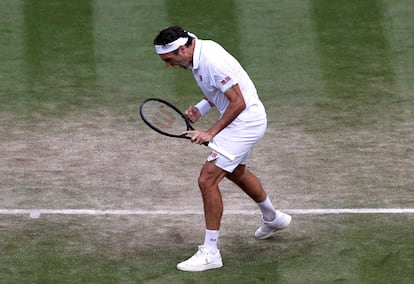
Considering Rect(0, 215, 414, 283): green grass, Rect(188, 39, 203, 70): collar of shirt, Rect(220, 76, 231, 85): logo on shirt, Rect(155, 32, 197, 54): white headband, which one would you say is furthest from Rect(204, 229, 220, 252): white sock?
Rect(155, 32, 197, 54): white headband

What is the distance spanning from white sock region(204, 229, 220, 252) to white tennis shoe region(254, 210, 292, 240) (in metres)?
0.75

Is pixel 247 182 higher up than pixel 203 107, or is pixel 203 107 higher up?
pixel 203 107

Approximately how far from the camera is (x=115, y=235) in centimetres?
1190

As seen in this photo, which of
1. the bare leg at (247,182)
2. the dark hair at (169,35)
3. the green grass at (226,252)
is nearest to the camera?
the green grass at (226,252)

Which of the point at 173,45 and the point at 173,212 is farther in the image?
the point at 173,212

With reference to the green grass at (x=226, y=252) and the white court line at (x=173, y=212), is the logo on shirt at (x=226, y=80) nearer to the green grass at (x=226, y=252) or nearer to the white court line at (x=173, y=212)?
the green grass at (x=226, y=252)

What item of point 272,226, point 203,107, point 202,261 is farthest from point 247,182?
point 202,261

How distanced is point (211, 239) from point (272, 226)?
0.84 metres

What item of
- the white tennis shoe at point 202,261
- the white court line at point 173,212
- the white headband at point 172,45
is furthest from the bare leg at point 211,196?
→ the white court line at point 173,212

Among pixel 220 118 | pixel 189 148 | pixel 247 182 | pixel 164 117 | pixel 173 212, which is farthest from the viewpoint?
pixel 189 148

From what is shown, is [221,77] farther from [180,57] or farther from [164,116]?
[164,116]

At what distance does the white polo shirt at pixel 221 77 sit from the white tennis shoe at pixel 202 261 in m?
1.20

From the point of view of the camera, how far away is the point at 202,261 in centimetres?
1106

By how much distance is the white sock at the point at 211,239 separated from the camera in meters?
11.2
